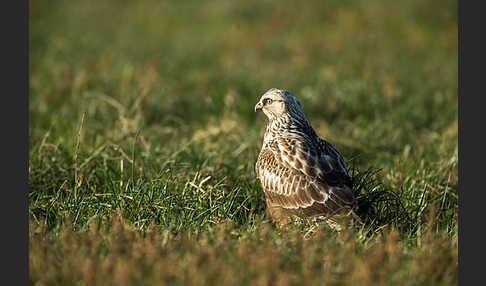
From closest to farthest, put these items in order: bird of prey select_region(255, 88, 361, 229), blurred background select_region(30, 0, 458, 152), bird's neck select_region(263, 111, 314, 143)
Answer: bird of prey select_region(255, 88, 361, 229)
bird's neck select_region(263, 111, 314, 143)
blurred background select_region(30, 0, 458, 152)

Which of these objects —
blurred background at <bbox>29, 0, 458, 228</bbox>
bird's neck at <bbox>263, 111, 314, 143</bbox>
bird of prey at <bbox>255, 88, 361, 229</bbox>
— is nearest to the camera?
bird of prey at <bbox>255, 88, 361, 229</bbox>

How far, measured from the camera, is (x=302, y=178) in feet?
16.0

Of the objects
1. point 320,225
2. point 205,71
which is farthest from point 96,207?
point 205,71

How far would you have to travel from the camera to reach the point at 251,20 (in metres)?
16.3

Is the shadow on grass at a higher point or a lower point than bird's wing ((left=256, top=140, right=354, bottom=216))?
lower

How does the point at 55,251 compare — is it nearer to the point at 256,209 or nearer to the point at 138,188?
the point at 138,188

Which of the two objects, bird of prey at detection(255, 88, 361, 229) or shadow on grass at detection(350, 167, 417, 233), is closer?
bird of prey at detection(255, 88, 361, 229)

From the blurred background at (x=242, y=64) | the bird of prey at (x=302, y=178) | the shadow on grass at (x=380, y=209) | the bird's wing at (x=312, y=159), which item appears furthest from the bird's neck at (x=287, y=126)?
the blurred background at (x=242, y=64)

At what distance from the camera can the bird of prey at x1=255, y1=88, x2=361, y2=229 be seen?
4750 mm

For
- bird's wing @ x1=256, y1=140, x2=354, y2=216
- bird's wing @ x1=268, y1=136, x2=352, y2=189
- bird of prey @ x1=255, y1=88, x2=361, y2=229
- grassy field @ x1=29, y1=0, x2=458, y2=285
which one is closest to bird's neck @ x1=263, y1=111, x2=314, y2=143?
bird of prey @ x1=255, y1=88, x2=361, y2=229

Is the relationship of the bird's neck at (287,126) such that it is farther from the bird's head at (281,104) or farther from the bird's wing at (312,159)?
the bird's wing at (312,159)

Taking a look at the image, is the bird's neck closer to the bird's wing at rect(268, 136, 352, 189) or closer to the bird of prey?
the bird of prey

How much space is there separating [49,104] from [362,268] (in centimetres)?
726

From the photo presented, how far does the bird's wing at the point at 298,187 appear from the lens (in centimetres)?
475
